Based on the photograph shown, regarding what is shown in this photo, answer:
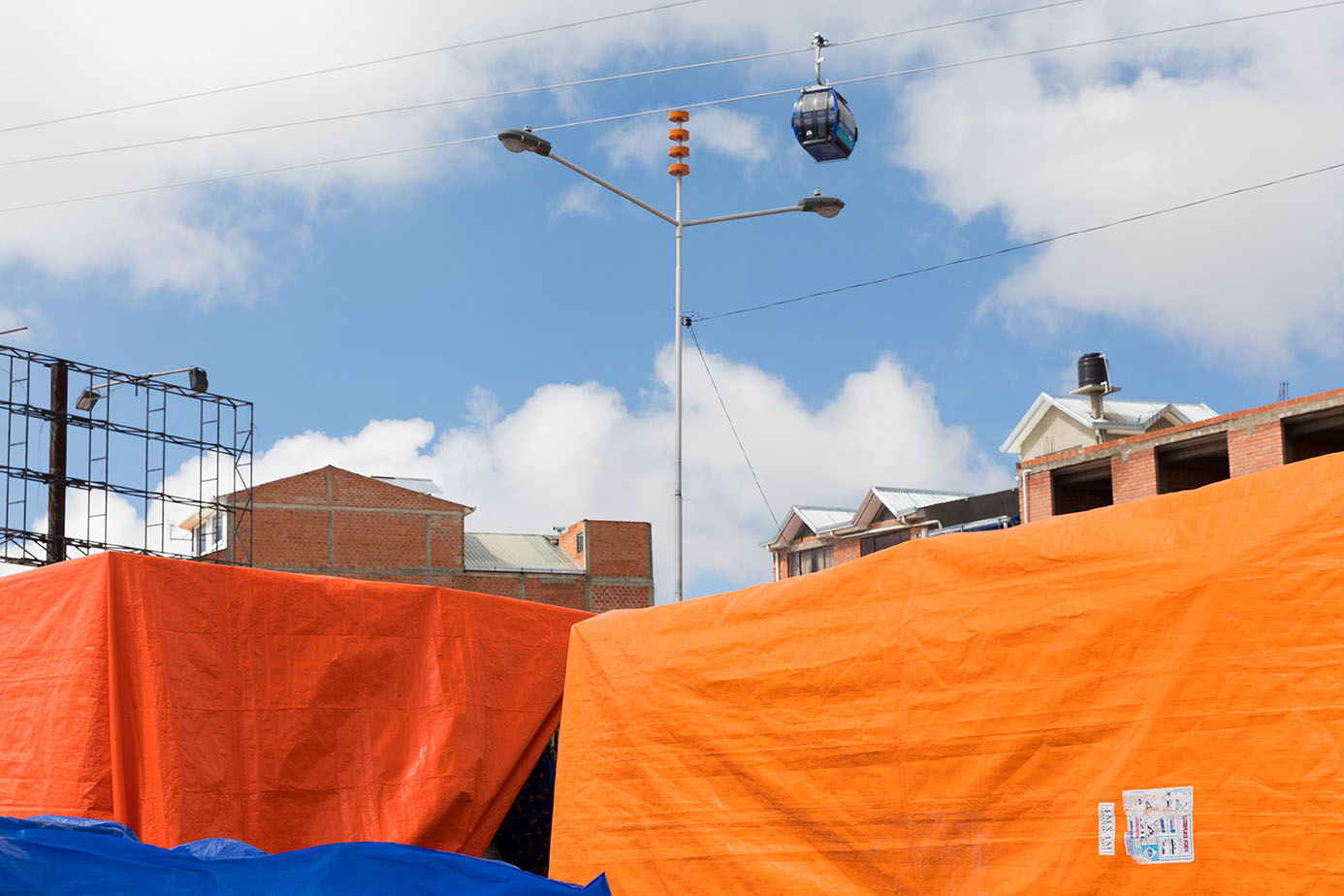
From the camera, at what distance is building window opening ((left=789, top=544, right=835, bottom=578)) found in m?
47.1

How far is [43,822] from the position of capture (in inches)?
225

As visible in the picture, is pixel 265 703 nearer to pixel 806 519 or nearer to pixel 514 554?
pixel 806 519

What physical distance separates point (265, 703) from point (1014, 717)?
16.3 feet

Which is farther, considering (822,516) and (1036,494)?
(822,516)

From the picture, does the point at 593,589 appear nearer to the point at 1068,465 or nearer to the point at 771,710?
the point at 1068,465

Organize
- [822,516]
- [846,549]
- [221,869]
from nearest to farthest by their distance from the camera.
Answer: [221,869] < [846,549] < [822,516]

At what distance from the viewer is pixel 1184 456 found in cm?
3050

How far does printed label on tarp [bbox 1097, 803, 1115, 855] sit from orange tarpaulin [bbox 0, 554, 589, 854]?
15.4 ft

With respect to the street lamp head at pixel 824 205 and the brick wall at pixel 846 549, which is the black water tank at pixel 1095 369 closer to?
the brick wall at pixel 846 549

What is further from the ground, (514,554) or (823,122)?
(823,122)

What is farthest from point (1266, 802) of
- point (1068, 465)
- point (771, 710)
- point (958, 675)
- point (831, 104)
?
point (1068, 465)

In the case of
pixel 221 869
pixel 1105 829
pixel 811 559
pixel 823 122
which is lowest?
pixel 221 869

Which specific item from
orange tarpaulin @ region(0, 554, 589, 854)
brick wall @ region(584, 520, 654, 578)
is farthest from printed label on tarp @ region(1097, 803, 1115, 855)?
brick wall @ region(584, 520, 654, 578)

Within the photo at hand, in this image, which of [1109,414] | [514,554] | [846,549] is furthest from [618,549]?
[1109,414]
